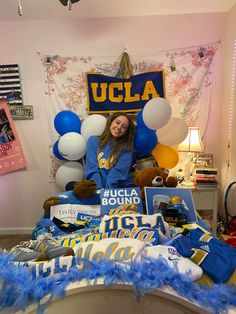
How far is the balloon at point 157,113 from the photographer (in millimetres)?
2156

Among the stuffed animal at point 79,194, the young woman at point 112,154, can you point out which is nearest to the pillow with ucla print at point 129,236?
the stuffed animal at point 79,194

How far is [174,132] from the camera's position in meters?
2.36

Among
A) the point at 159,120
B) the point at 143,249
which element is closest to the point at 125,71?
the point at 159,120

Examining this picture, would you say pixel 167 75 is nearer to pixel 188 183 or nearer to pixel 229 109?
pixel 229 109

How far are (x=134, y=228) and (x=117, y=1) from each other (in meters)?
2.01

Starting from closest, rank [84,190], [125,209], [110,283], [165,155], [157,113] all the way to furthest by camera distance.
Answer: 1. [110,283]
2. [125,209]
3. [84,190]
4. [157,113]
5. [165,155]

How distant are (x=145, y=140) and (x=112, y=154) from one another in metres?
0.32

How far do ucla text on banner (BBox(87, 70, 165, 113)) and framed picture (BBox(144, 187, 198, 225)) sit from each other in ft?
3.87

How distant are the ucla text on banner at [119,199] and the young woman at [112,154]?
15.5 inches

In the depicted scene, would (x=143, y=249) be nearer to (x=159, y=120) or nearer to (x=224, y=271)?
(x=224, y=271)

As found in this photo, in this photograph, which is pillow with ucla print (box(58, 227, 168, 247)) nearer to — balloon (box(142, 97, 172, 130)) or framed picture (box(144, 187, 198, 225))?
framed picture (box(144, 187, 198, 225))

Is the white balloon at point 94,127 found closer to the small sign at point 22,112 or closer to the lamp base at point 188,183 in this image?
the small sign at point 22,112

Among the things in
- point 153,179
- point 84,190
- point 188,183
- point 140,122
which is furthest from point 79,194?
point 188,183

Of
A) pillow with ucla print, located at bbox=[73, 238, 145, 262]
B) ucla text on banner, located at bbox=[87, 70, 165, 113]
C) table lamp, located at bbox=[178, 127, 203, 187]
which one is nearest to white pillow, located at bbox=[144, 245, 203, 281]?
pillow with ucla print, located at bbox=[73, 238, 145, 262]
